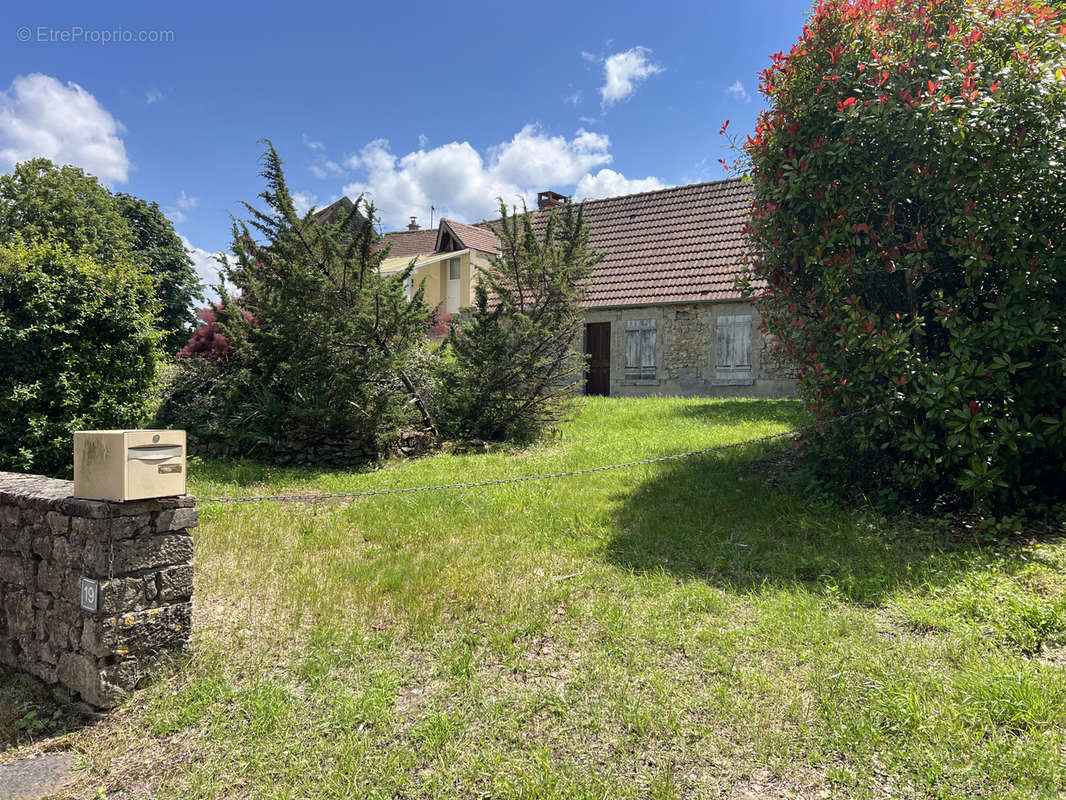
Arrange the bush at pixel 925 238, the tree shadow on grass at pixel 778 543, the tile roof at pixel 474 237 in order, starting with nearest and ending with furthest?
the tree shadow on grass at pixel 778 543 < the bush at pixel 925 238 < the tile roof at pixel 474 237

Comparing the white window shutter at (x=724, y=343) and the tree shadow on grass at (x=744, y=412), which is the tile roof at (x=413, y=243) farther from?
the tree shadow on grass at (x=744, y=412)

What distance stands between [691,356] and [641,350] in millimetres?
1339

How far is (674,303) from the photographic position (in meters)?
15.7

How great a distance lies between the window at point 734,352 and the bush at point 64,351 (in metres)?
11.7

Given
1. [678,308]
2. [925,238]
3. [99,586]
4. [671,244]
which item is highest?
[671,244]

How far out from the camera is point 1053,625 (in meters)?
3.76

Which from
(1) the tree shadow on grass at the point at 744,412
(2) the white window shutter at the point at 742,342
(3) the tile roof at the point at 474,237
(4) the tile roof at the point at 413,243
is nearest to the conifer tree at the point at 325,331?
(1) the tree shadow on grass at the point at 744,412

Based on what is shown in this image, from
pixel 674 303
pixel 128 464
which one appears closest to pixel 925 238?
pixel 128 464

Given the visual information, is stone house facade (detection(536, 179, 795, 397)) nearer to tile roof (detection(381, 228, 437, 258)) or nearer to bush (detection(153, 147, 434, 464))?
bush (detection(153, 147, 434, 464))

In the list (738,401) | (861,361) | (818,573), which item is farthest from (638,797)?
(738,401)

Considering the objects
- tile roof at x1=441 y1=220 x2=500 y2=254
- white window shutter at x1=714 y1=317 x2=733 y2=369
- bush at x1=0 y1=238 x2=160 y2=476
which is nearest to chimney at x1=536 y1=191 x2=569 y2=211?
tile roof at x1=441 y1=220 x2=500 y2=254

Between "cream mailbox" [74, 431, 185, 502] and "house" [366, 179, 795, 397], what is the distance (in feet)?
40.7

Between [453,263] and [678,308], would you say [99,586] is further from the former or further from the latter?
[453,263]

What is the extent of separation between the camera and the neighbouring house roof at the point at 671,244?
15.9 metres
